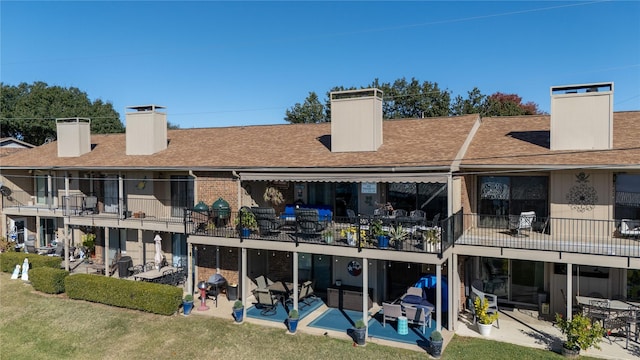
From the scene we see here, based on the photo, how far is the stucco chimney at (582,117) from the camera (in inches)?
614

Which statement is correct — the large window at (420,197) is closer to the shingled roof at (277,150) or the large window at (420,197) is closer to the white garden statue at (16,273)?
the shingled roof at (277,150)

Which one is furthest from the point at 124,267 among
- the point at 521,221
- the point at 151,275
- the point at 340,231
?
the point at 521,221

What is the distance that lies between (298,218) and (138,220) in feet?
30.3

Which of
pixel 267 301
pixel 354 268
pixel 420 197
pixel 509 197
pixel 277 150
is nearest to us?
pixel 509 197

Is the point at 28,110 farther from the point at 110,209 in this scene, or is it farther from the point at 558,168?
the point at 558,168

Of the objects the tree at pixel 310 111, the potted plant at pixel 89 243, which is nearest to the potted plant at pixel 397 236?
the potted plant at pixel 89 243

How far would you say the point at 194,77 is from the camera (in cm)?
4106

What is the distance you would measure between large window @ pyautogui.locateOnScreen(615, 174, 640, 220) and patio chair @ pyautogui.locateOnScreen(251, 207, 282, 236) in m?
11.9

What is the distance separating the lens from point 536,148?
16.5 metres

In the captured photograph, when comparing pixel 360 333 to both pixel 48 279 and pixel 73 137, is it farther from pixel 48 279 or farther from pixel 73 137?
pixel 73 137

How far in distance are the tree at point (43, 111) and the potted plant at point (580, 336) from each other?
2209 inches

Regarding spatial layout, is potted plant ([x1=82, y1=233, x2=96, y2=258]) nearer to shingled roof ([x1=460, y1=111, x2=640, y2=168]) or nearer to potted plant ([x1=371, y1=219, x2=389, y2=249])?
potted plant ([x1=371, y1=219, x2=389, y2=249])

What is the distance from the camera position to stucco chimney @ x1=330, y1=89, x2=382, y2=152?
59.8ft

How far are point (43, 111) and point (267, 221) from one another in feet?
157
